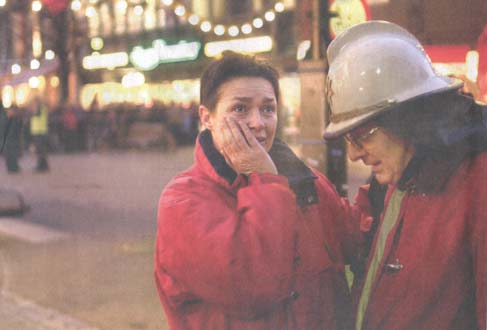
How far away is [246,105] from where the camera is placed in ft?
6.31

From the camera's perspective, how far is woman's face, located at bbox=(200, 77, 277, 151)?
1.91 meters

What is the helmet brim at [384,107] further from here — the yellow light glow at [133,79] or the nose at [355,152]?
A: the yellow light glow at [133,79]

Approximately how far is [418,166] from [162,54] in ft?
94.7

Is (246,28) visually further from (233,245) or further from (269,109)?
→ (233,245)

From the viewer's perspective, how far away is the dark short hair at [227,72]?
6.33 feet

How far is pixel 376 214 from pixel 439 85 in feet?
2.05

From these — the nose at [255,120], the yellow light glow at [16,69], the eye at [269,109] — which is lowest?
the yellow light glow at [16,69]

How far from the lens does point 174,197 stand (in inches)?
69.6

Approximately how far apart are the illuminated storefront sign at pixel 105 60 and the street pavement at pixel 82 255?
1802cm

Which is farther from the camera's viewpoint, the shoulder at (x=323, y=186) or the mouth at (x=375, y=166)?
the shoulder at (x=323, y=186)

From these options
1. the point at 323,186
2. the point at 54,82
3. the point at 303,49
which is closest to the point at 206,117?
the point at 323,186

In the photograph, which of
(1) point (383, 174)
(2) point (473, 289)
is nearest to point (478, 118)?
(1) point (383, 174)

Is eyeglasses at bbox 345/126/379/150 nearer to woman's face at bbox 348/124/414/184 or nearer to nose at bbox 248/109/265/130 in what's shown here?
woman's face at bbox 348/124/414/184

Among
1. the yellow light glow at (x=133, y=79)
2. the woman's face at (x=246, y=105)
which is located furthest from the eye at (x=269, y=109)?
the yellow light glow at (x=133, y=79)
